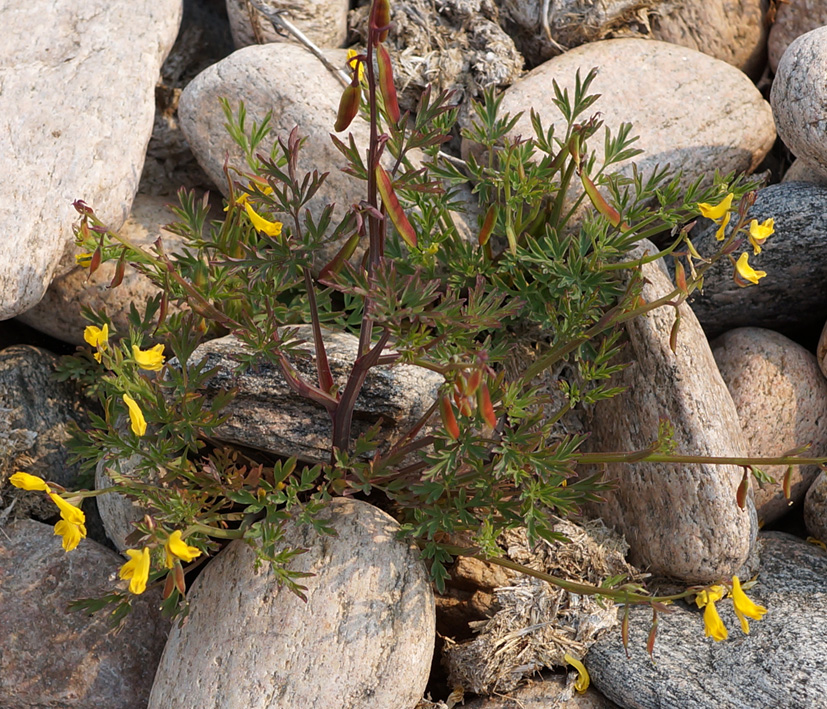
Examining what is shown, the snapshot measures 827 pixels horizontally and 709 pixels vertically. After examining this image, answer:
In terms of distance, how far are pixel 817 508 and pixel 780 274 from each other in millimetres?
952

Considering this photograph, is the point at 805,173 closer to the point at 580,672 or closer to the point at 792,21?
the point at 792,21

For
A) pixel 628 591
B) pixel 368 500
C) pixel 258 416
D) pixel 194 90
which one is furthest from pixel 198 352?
pixel 628 591

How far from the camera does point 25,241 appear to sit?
116 inches

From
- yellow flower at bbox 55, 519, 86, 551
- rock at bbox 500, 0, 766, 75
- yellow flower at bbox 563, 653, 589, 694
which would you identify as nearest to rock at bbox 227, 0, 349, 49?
rock at bbox 500, 0, 766, 75

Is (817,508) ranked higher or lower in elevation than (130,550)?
lower

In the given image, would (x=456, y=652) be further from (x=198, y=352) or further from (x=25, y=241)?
(x=25, y=241)

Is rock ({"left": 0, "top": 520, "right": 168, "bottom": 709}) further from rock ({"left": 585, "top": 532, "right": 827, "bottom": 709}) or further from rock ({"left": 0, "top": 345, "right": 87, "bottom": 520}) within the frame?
rock ({"left": 585, "top": 532, "right": 827, "bottom": 709})

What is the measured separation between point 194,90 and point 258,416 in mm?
1546

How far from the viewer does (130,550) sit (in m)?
1.84

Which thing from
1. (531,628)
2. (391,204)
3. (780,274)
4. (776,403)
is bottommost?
(531,628)

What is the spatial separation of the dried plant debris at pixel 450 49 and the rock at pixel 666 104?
19 centimetres

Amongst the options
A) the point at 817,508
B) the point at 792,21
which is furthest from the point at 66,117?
the point at 817,508

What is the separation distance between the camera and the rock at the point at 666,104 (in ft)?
11.0

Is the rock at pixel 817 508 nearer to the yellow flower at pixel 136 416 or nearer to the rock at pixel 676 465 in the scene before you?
the rock at pixel 676 465
